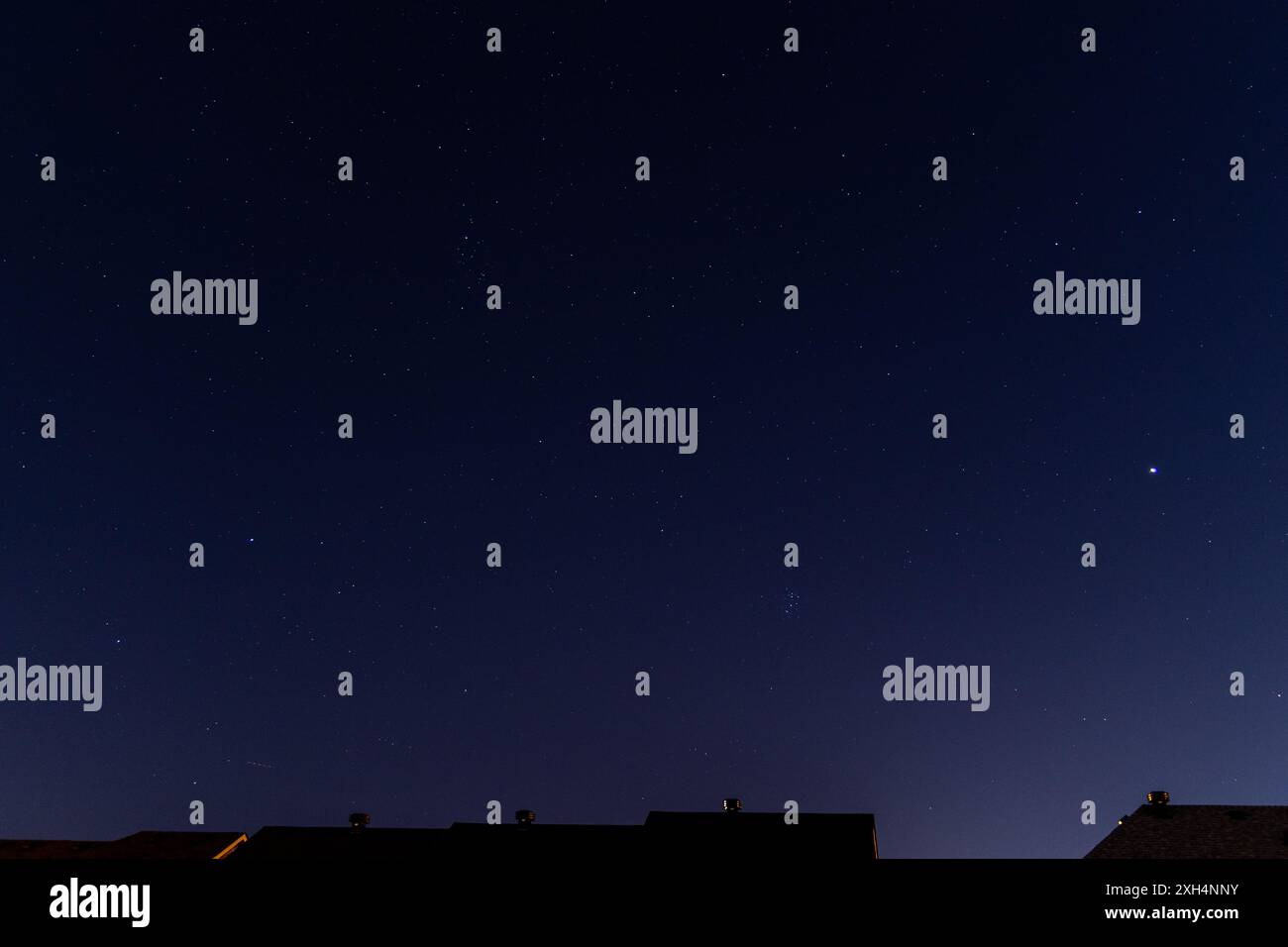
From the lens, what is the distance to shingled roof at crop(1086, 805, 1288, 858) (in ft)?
54.9

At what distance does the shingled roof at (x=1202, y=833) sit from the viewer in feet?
54.9

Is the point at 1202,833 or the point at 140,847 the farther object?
the point at 140,847

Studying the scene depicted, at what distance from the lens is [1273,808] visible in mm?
18219

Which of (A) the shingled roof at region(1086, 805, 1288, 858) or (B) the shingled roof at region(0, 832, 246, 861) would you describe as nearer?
(A) the shingled roof at region(1086, 805, 1288, 858)

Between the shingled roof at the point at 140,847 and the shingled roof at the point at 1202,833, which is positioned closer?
the shingled roof at the point at 1202,833

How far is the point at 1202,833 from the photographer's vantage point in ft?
57.5
